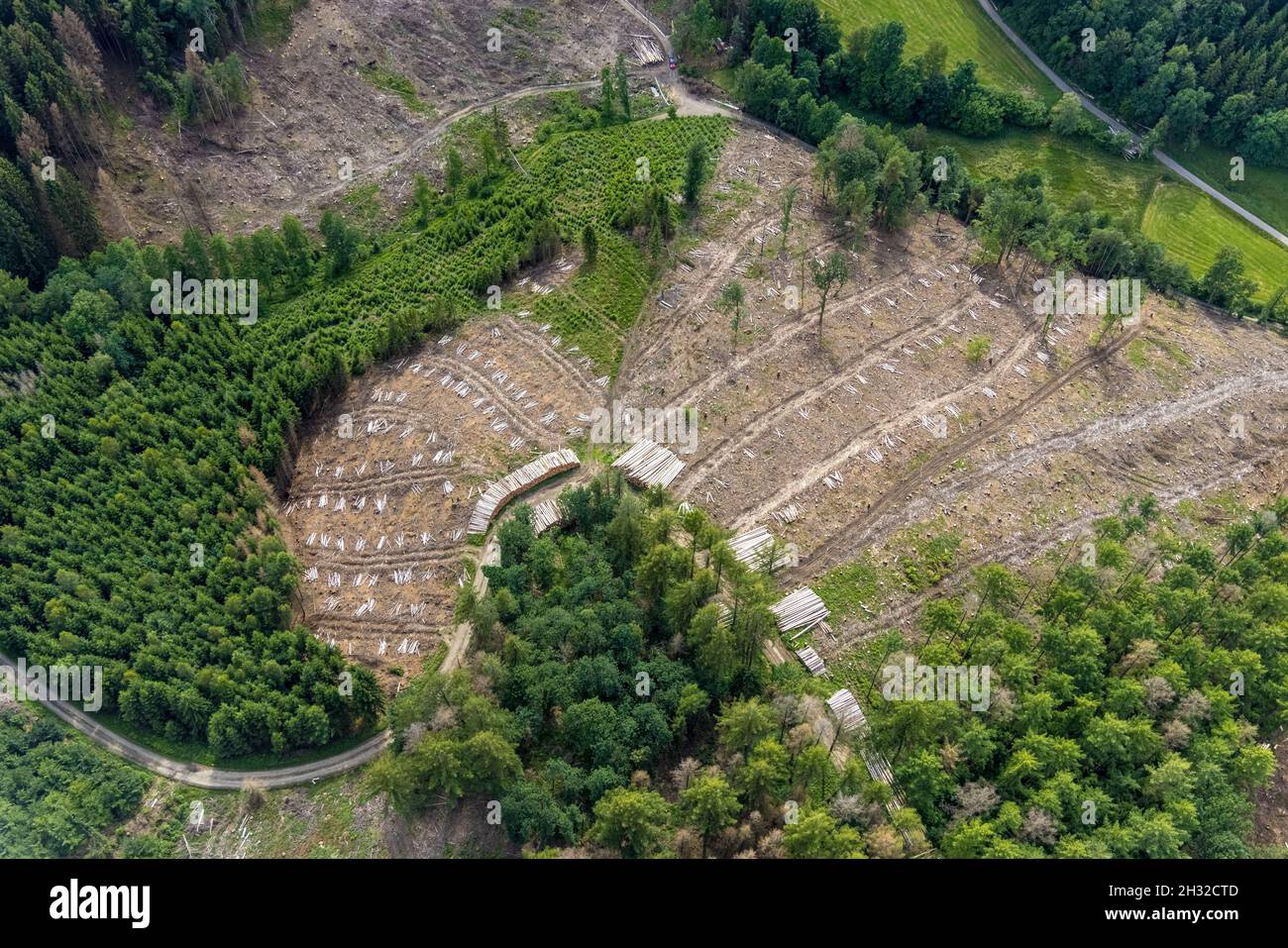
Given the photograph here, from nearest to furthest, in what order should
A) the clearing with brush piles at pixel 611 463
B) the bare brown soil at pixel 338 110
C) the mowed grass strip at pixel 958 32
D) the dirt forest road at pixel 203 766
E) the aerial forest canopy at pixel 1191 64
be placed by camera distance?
the clearing with brush piles at pixel 611 463 → the dirt forest road at pixel 203 766 → the bare brown soil at pixel 338 110 → the aerial forest canopy at pixel 1191 64 → the mowed grass strip at pixel 958 32

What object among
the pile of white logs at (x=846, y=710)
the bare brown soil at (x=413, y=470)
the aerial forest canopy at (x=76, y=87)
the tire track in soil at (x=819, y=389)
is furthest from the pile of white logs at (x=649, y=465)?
the aerial forest canopy at (x=76, y=87)

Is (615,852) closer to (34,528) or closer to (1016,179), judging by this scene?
(34,528)

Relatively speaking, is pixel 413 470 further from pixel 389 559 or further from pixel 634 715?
pixel 634 715

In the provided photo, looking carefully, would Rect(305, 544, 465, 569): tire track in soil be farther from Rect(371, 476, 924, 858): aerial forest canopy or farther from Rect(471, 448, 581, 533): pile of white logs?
Rect(371, 476, 924, 858): aerial forest canopy

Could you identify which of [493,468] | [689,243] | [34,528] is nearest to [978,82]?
[689,243]

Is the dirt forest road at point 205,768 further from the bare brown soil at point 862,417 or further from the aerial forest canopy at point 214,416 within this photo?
the bare brown soil at point 862,417
